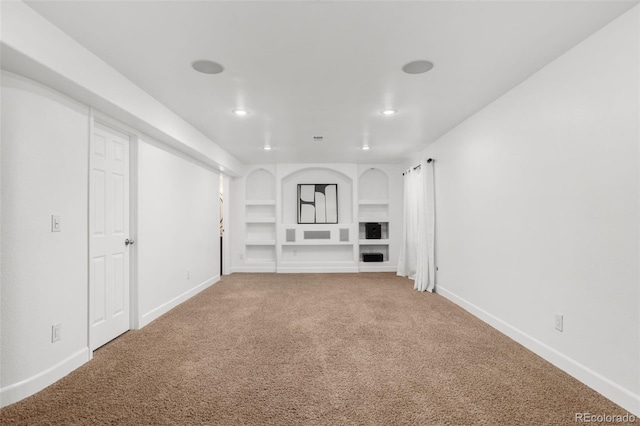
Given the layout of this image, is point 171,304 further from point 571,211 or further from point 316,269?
point 571,211

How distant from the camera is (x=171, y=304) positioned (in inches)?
168

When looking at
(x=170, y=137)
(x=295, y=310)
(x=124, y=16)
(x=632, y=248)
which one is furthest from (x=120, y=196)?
(x=632, y=248)

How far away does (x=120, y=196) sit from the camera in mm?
3328

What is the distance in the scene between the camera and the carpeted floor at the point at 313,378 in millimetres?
1906

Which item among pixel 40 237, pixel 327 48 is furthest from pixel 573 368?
pixel 40 237

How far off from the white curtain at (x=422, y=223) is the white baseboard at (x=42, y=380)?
449 cm

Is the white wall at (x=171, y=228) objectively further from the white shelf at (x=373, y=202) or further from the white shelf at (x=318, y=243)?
the white shelf at (x=373, y=202)

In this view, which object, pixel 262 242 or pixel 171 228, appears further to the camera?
pixel 262 242

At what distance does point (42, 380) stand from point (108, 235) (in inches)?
51.4

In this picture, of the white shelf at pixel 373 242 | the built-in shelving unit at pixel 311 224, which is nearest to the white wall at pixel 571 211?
the white shelf at pixel 373 242

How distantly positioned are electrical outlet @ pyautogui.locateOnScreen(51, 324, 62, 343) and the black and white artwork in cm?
526

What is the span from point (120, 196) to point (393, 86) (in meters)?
2.95

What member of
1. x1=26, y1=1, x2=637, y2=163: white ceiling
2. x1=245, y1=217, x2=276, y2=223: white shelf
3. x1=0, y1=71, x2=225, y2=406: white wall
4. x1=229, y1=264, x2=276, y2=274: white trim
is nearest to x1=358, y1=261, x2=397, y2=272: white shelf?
x1=229, y1=264, x2=276, y2=274: white trim

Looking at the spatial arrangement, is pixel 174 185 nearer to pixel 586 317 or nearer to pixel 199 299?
pixel 199 299
